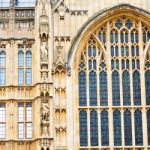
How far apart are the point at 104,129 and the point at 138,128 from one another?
2187mm

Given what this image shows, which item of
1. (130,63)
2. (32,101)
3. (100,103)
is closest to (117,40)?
(130,63)

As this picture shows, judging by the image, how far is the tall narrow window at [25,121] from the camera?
40.5 metres

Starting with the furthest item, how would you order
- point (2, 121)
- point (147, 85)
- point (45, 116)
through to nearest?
point (147, 85) < point (2, 121) < point (45, 116)

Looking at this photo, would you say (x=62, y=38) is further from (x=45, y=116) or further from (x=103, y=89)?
(x=45, y=116)

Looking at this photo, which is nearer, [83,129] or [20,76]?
[83,129]

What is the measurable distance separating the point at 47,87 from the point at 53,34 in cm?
372

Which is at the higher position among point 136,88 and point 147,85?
point 147,85

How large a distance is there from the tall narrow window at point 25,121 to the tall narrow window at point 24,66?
1558 millimetres

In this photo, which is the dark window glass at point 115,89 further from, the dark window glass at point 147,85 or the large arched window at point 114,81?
the dark window glass at point 147,85

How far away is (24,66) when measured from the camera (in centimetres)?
4147

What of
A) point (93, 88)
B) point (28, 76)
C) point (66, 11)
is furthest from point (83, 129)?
point (66, 11)

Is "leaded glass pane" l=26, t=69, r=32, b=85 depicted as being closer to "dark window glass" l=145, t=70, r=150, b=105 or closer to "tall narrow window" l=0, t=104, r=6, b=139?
"tall narrow window" l=0, t=104, r=6, b=139

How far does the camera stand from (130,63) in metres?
41.9

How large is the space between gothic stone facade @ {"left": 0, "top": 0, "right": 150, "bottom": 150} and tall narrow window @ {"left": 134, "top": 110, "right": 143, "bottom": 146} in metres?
0.06
